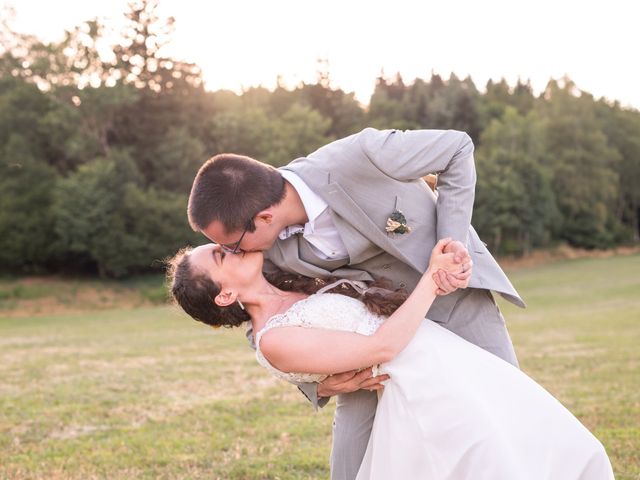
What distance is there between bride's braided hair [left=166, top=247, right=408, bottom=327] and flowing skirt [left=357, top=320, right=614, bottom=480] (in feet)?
0.89

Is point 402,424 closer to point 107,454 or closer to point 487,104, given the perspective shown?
point 107,454

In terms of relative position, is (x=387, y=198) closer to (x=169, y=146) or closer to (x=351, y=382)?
(x=351, y=382)

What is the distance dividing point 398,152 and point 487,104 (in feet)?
263

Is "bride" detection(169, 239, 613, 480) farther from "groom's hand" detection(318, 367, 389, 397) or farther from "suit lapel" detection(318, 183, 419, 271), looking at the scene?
"suit lapel" detection(318, 183, 419, 271)

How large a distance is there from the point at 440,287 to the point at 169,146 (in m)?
47.7

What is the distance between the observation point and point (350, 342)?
3383 millimetres

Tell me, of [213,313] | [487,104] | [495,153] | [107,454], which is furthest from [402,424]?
[487,104]

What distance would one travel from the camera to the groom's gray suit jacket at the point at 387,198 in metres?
3.59

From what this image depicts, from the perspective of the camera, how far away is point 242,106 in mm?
60656

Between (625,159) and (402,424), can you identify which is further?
(625,159)

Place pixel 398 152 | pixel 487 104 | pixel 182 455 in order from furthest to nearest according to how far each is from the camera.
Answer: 1. pixel 487 104
2. pixel 182 455
3. pixel 398 152

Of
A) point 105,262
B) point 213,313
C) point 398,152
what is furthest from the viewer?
point 105,262

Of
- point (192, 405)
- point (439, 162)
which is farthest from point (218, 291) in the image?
point (192, 405)

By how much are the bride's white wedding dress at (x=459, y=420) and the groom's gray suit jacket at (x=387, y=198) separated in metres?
0.37
